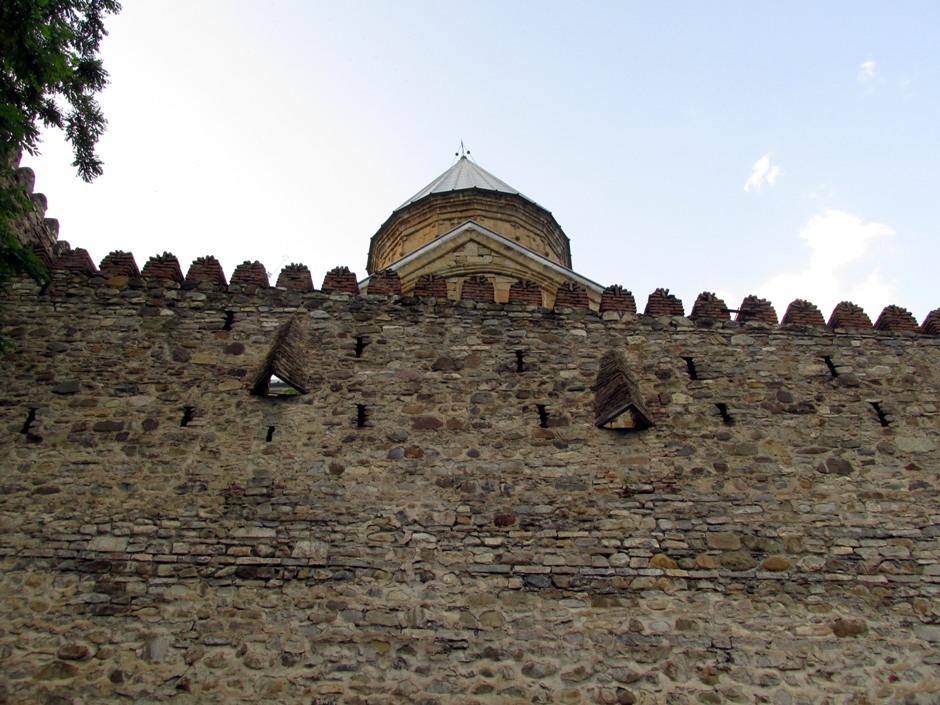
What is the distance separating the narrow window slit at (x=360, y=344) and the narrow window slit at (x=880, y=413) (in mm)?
5589

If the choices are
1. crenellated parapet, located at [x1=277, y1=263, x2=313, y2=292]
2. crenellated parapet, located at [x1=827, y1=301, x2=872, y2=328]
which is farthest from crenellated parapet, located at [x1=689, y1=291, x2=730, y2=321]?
crenellated parapet, located at [x1=277, y1=263, x2=313, y2=292]

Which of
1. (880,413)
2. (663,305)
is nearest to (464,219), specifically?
(663,305)

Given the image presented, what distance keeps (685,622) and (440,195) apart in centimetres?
1100

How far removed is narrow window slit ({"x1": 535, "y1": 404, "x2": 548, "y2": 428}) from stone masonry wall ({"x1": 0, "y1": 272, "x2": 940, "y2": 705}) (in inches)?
1.6

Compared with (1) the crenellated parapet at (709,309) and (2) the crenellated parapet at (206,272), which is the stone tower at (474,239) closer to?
(1) the crenellated parapet at (709,309)

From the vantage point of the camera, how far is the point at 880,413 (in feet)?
23.2

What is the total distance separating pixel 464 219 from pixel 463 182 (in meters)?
1.54

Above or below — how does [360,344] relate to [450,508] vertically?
above

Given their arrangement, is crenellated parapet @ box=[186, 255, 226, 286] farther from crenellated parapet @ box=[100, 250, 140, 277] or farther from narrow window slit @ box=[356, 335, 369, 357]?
narrow window slit @ box=[356, 335, 369, 357]

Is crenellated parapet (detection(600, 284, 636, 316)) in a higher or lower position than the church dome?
lower

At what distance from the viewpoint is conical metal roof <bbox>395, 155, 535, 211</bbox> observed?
579 inches

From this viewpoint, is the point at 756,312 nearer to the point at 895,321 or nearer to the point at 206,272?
the point at 895,321

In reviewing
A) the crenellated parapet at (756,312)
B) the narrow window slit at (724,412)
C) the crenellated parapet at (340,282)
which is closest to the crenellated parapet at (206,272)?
the crenellated parapet at (340,282)

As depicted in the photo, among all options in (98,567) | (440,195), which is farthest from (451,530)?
(440,195)
